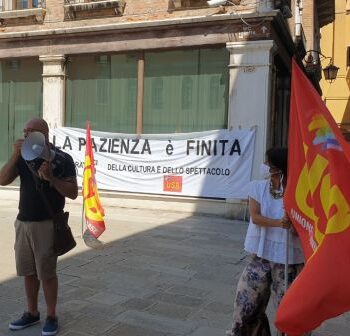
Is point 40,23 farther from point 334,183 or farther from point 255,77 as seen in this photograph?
point 334,183

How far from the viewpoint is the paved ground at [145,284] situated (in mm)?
4588

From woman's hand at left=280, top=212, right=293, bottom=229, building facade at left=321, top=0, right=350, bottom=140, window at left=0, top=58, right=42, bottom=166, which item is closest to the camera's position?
woman's hand at left=280, top=212, right=293, bottom=229

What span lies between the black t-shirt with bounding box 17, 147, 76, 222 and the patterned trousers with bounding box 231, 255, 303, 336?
5.53 feet

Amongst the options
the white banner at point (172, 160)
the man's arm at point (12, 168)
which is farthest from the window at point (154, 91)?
the man's arm at point (12, 168)

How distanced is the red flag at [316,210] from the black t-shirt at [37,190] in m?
1.95

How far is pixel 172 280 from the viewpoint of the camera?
19.6ft

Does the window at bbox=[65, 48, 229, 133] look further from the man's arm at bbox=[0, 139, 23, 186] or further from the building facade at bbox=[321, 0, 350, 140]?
the building facade at bbox=[321, 0, 350, 140]

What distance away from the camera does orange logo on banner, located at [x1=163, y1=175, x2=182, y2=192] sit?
11413 millimetres

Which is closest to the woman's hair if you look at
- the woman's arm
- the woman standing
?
the woman standing

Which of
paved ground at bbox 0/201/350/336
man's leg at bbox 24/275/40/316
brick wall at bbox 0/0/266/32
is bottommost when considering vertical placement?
paved ground at bbox 0/201/350/336

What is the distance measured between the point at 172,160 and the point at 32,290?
24.0 ft

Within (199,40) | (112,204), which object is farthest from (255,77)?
(112,204)

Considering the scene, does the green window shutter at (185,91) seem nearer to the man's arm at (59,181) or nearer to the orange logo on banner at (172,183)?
the orange logo on banner at (172,183)

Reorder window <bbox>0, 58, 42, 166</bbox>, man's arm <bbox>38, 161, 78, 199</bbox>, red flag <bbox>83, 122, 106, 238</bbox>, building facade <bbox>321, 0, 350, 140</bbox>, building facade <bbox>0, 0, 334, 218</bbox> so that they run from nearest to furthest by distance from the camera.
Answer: man's arm <bbox>38, 161, 78, 199</bbox>
red flag <bbox>83, 122, 106, 238</bbox>
building facade <bbox>0, 0, 334, 218</bbox>
window <bbox>0, 58, 42, 166</bbox>
building facade <bbox>321, 0, 350, 140</bbox>
